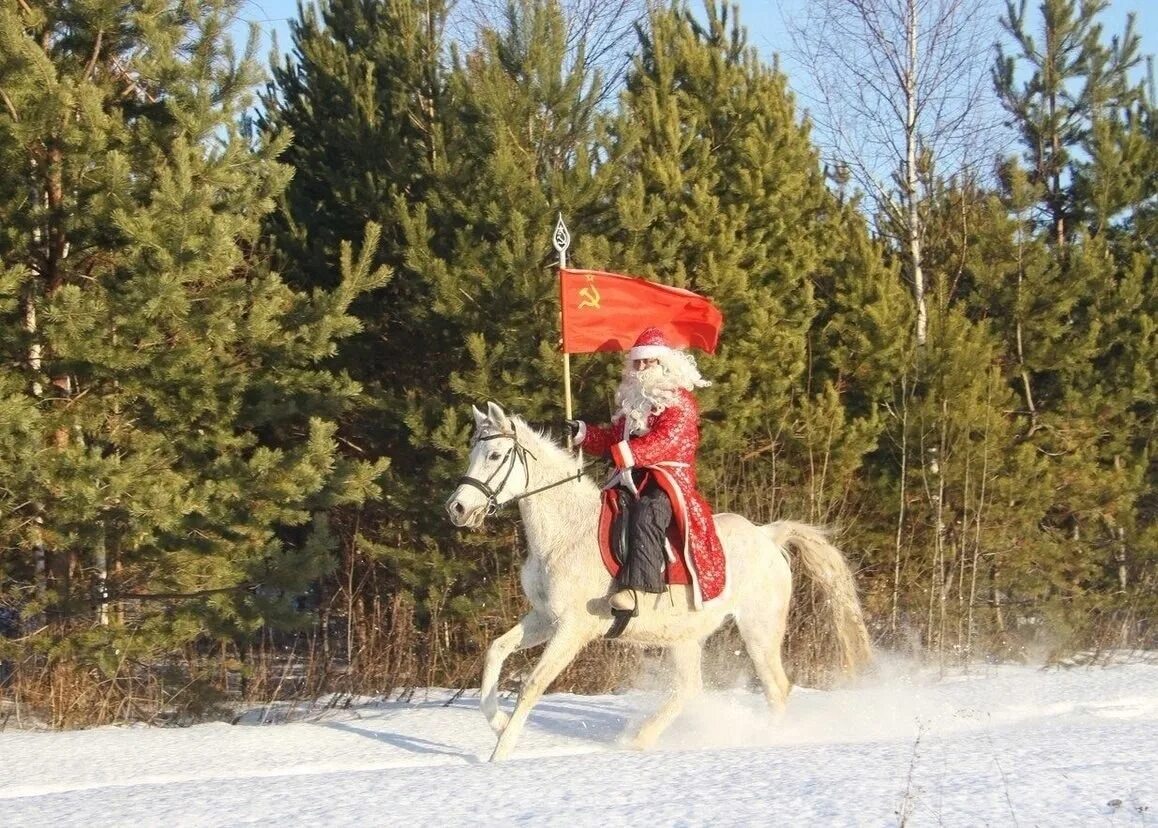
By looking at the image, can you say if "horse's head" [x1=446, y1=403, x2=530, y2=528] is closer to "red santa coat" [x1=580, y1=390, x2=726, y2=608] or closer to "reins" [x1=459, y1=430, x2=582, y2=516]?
"reins" [x1=459, y1=430, x2=582, y2=516]

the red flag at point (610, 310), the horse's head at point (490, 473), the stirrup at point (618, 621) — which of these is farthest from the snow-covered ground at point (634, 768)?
the red flag at point (610, 310)

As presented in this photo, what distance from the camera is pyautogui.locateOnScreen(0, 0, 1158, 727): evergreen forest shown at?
9.60 metres

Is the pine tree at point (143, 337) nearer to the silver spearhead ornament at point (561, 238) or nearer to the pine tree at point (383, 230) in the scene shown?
the silver spearhead ornament at point (561, 238)

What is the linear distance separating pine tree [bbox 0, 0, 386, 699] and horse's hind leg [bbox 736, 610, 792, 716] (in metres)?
3.59

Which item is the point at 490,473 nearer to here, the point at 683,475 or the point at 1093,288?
the point at 683,475

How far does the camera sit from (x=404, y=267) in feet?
44.4

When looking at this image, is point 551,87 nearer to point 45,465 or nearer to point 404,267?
point 404,267

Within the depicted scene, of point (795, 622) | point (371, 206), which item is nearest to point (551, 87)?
point (371, 206)

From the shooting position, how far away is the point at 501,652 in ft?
24.3

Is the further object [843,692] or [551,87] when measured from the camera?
[551,87]

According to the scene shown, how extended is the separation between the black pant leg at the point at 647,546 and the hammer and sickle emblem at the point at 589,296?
6.49ft

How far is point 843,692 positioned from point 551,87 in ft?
21.2

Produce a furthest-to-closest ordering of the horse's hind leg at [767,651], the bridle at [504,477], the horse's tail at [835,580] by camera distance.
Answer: the horse's tail at [835,580] < the horse's hind leg at [767,651] < the bridle at [504,477]

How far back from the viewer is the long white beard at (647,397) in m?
7.98
